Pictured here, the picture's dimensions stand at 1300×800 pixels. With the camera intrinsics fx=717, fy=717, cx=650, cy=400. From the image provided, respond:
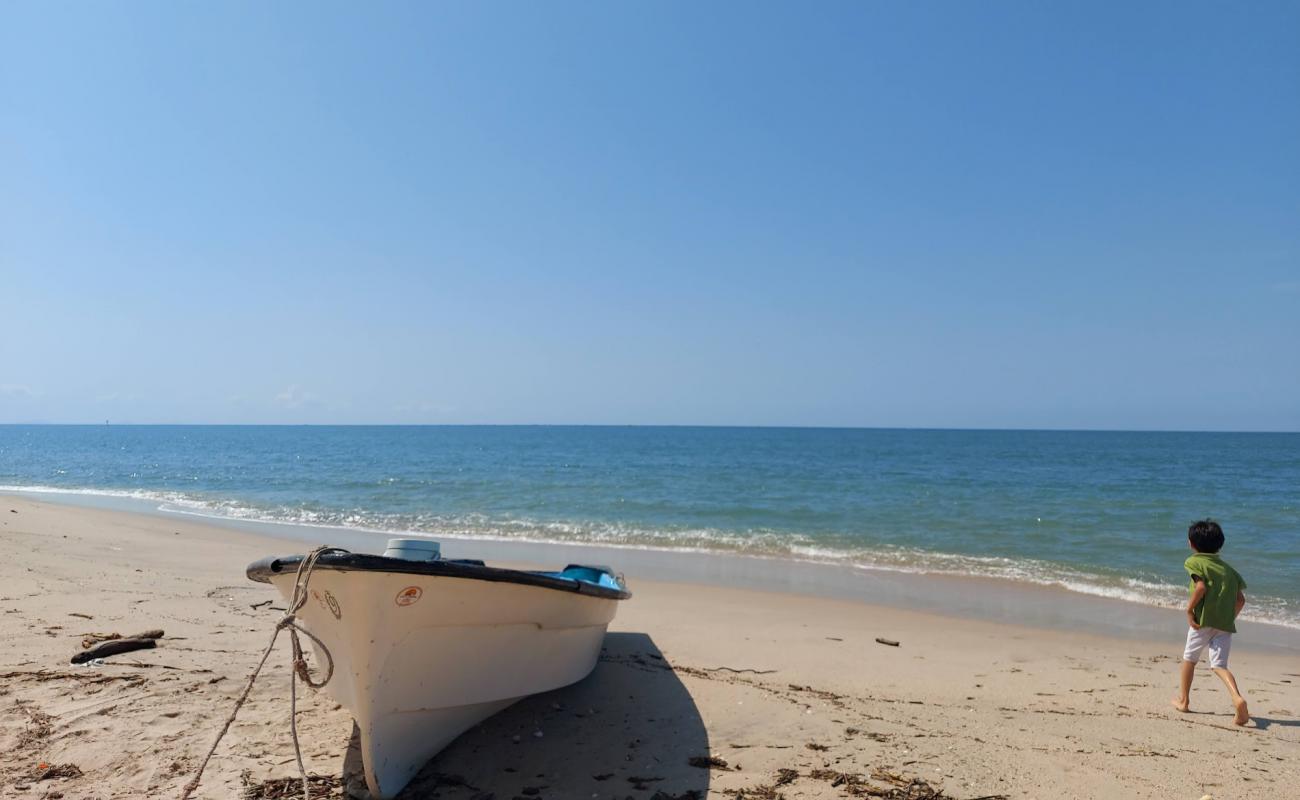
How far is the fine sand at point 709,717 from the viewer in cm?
409

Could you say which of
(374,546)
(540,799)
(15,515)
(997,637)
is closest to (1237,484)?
(997,637)

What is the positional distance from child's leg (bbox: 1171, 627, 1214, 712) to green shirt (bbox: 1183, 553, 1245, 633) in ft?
0.30

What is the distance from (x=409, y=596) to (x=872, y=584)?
9398mm

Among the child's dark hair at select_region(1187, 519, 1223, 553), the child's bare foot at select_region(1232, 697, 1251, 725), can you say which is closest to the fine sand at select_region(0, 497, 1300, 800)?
the child's bare foot at select_region(1232, 697, 1251, 725)

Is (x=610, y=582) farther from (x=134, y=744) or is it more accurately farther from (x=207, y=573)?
(x=207, y=573)

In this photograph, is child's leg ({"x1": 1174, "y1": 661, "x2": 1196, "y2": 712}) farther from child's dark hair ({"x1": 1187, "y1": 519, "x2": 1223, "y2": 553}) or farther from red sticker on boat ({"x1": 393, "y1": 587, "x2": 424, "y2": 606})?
red sticker on boat ({"x1": 393, "y1": 587, "x2": 424, "y2": 606})

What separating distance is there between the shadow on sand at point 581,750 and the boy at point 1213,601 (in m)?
3.98

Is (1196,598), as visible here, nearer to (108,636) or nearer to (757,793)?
(757,793)

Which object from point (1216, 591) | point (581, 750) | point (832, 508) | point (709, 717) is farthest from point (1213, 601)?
point (832, 508)

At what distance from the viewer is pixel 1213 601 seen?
5.47m

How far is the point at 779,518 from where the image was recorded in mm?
18938

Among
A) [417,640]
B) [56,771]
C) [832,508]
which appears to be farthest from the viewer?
[832,508]

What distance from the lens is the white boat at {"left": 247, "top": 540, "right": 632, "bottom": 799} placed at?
366cm

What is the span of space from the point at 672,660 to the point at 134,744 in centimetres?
407
